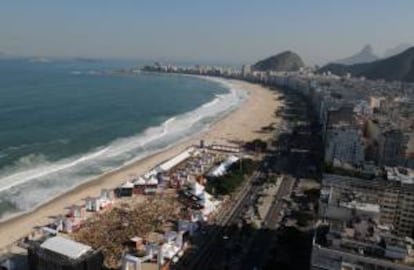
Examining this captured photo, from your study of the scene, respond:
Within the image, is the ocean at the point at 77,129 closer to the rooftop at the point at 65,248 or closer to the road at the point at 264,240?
the rooftop at the point at 65,248

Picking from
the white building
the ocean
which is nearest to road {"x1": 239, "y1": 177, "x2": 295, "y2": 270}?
the white building

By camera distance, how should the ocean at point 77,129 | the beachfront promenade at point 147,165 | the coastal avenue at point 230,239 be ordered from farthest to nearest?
the ocean at point 77,129
the beachfront promenade at point 147,165
the coastal avenue at point 230,239

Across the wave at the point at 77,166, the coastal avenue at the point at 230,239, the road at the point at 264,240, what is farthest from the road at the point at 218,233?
the wave at the point at 77,166

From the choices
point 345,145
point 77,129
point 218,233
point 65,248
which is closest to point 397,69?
point 345,145

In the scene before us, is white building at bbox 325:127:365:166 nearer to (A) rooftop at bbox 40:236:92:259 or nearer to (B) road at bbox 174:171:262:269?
(B) road at bbox 174:171:262:269

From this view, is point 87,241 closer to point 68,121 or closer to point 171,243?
point 171,243

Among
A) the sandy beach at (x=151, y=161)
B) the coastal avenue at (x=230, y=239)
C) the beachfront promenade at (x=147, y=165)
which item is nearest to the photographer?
the coastal avenue at (x=230, y=239)

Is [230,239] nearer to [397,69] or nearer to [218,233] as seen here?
[218,233]
